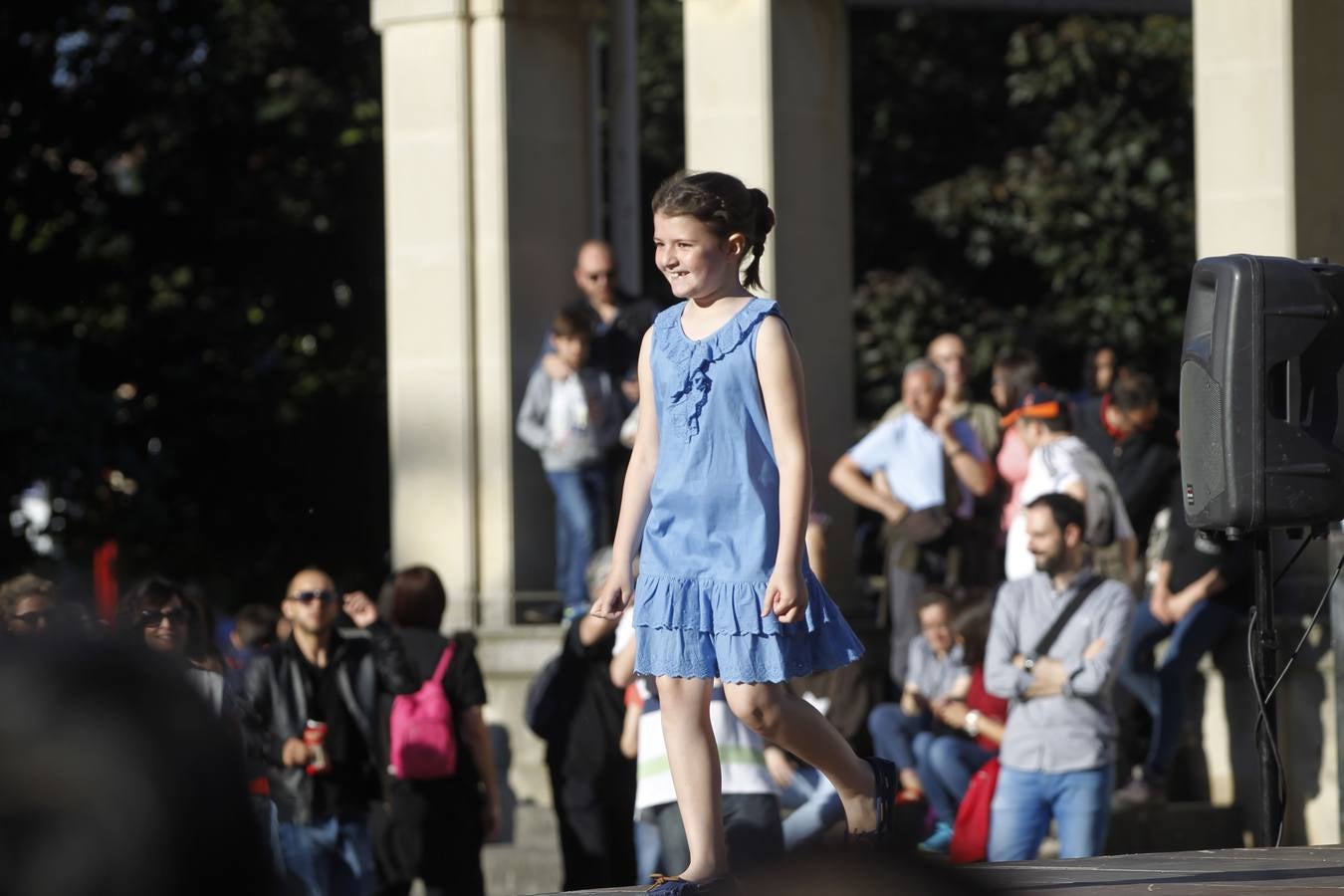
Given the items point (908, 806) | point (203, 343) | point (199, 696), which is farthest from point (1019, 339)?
point (199, 696)

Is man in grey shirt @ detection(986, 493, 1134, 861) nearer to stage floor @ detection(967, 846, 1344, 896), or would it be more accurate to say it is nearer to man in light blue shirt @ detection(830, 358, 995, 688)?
man in light blue shirt @ detection(830, 358, 995, 688)

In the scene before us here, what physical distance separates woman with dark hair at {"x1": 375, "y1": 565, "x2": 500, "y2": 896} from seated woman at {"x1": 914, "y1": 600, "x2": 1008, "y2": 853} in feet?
5.68

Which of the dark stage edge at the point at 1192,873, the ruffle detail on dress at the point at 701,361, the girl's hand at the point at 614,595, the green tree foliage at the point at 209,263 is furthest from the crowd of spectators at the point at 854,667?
the green tree foliage at the point at 209,263

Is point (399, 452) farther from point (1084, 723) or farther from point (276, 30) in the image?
point (276, 30)

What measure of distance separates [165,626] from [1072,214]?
617 inches

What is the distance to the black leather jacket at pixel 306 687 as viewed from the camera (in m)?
8.04

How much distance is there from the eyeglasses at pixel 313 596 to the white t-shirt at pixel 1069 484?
2.72 meters

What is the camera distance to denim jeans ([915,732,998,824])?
8922 millimetres

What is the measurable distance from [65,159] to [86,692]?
19.2 meters

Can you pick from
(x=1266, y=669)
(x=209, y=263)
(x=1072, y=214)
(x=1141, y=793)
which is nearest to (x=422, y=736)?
(x=1141, y=793)

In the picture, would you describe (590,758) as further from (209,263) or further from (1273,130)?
(209,263)

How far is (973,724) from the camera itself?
9.03 metres

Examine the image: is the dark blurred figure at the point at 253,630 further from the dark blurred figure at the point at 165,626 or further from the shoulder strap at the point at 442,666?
the dark blurred figure at the point at 165,626

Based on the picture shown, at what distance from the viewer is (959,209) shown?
66.6ft
